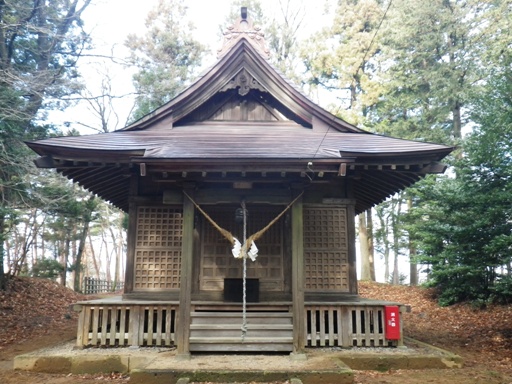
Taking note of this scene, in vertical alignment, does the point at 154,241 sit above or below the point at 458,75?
below

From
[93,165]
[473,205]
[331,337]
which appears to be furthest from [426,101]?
[93,165]

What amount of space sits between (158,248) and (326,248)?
11.8 ft

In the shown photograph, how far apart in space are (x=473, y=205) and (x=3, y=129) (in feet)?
46.8

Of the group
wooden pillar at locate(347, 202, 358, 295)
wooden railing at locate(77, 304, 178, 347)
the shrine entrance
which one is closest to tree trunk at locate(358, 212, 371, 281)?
wooden pillar at locate(347, 202, 358, 295)

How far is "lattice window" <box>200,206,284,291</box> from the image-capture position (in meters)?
8.15

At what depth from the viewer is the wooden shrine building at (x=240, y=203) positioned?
6441 mm

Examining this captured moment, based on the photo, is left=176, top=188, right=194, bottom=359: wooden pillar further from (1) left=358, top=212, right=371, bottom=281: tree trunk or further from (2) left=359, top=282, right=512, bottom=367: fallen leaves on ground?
(1) left=358, top=212, right=371, bottom=281: tree trunk

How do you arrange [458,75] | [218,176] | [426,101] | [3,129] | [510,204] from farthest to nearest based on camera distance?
[426,101]
[458,75]
[3,129]
[510,204]
[218,176]

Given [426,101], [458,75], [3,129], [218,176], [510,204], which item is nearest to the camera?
[218,176]

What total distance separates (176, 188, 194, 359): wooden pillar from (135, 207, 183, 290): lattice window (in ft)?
5.88

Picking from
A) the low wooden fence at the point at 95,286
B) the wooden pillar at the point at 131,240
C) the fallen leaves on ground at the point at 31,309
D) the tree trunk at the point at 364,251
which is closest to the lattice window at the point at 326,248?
the wooden pillar at the point at 131,240

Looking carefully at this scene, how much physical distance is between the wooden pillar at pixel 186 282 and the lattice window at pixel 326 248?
266cm

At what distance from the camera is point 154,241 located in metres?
8.28

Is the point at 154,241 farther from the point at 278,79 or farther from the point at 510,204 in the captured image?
the point at 510,204
